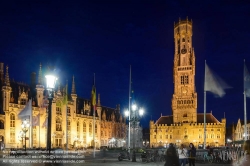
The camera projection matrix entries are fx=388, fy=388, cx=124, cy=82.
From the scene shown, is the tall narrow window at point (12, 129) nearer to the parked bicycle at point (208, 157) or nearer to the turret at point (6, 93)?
the turret at point (6, 93)

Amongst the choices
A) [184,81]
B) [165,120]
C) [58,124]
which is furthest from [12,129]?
[165,120]

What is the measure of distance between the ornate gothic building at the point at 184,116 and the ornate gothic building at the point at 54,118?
19931 millimetres

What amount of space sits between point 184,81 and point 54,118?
201 ft

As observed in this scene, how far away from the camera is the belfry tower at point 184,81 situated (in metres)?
124

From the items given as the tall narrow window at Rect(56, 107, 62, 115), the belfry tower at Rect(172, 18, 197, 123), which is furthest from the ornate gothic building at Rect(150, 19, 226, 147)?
the tall narrow window at Rect(56, 107, 62, 115)

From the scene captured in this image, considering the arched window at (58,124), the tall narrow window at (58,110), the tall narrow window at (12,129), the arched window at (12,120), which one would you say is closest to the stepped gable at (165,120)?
the tall narrow window at (58,110)

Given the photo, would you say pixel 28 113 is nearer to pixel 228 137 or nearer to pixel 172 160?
pixel 172 160

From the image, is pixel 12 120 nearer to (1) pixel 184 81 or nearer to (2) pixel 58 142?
(2) pixel 58 142

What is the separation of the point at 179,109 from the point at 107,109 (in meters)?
27.9

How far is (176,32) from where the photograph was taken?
433 feet

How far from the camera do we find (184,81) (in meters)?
126

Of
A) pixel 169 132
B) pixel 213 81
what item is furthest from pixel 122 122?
pixel 213 81

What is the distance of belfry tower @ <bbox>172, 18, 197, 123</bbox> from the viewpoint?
405 ft

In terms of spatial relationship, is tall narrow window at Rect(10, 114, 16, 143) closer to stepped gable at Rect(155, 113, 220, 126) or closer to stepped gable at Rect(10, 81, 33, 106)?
stepped gable at Rect(10, 81, 33, 106)
